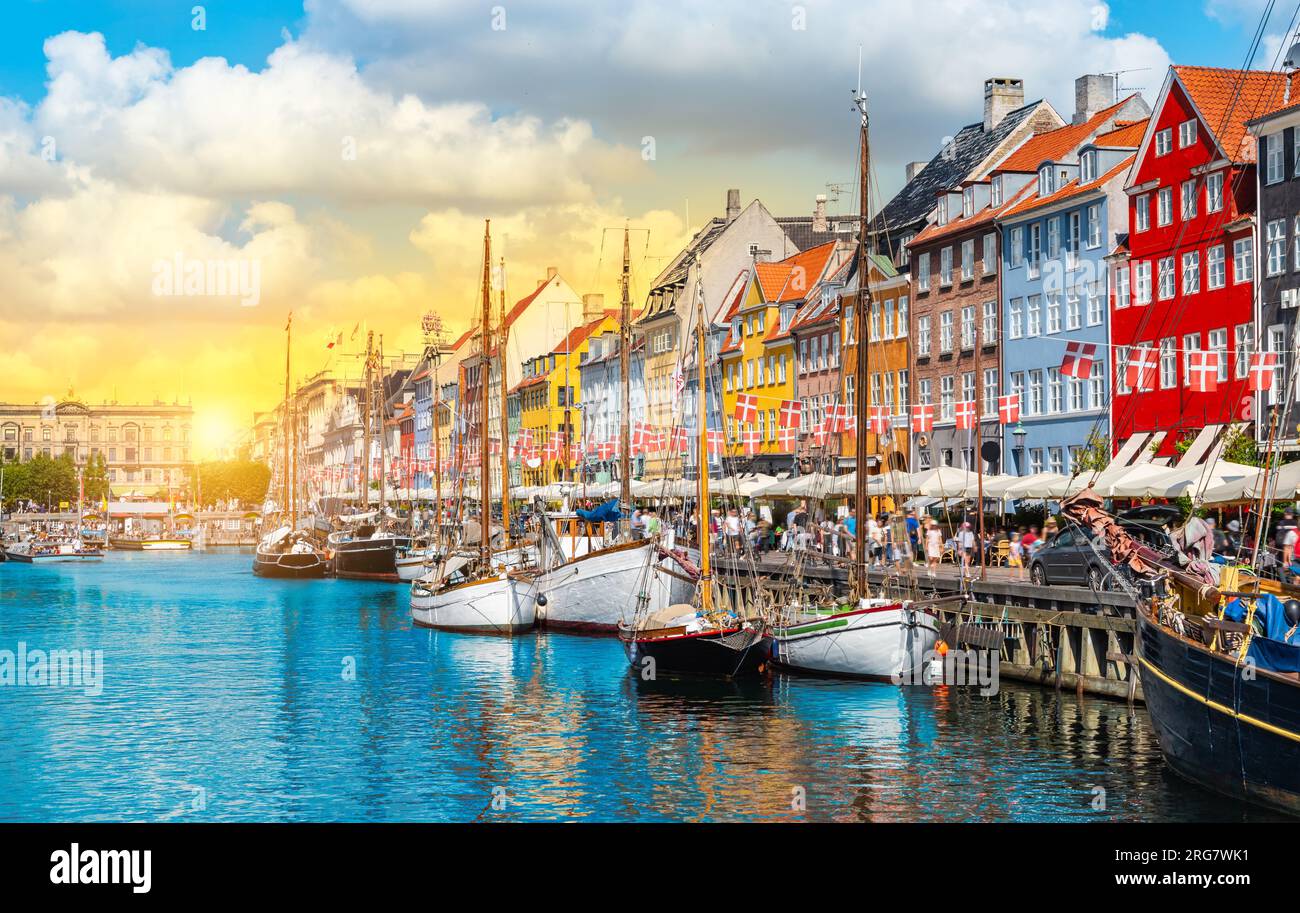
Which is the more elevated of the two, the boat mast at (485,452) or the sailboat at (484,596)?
the boat mast at (485,452)

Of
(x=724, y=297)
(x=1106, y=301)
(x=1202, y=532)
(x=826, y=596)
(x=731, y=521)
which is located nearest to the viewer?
(x=1202, y=532)

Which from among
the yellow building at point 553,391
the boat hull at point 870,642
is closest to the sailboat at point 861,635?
the boat hull at point 870,642

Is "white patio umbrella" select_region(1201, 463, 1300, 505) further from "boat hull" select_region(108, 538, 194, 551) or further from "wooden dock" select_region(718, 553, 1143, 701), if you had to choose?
"boat hull" select_region(108, 538, 194, 551)

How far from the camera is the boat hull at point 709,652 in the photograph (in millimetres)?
38500

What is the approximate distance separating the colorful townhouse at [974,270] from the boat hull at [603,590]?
2226cm

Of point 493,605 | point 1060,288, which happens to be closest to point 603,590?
point 493,605

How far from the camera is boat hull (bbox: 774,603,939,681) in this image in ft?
124

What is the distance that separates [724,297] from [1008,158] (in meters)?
34.3

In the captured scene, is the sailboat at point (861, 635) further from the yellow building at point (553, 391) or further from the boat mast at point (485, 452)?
the yellow building at point (553, 391)

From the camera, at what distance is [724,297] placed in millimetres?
108812

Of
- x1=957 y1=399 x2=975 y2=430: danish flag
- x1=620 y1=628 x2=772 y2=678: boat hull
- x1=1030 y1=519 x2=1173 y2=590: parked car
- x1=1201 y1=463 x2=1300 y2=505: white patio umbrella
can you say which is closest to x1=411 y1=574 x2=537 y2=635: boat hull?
x1=957 y1=399 x2=975 y2=430: danish flag

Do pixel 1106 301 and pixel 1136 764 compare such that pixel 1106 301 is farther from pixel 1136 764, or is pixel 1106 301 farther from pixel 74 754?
pixel 74 754

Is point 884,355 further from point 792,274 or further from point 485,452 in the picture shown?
point 485,452
